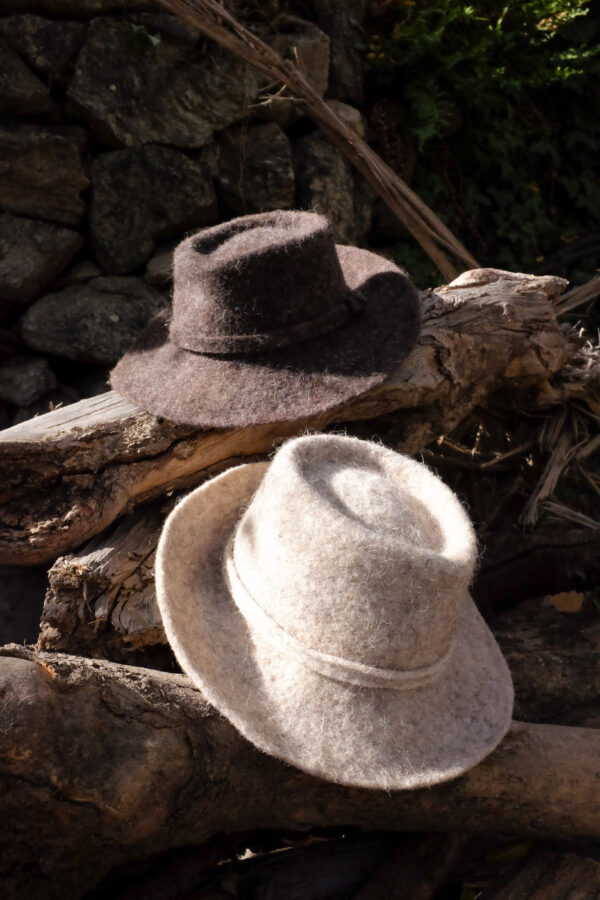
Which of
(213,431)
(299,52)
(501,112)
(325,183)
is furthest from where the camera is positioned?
(501,112)

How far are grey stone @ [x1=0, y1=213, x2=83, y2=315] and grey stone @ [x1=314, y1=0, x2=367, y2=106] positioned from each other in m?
1.90

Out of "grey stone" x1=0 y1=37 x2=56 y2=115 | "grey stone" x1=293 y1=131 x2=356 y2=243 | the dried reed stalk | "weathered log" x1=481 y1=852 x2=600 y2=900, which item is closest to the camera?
"weathered log" x1=481 y1=852 x2=600 y2=900

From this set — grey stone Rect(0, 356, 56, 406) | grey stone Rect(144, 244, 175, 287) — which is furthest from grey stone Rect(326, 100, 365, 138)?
grey stone Rect(0, 356, 56, 406)

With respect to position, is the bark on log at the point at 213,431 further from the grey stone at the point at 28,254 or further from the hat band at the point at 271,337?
the grey stone at the point at 28,254

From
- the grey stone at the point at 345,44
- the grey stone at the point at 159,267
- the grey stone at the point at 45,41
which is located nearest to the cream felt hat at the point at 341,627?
the grey stone at the point at 159,267

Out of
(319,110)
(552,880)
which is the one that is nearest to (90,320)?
(319,110)

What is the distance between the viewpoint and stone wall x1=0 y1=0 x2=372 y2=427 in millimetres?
3932

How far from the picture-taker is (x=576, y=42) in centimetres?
516

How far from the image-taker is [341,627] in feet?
5.02

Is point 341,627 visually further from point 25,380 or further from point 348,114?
point 348,114

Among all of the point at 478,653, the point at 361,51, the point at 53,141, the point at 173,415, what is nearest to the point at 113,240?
the point at 53,141

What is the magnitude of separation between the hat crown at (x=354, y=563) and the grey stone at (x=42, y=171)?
2.97m

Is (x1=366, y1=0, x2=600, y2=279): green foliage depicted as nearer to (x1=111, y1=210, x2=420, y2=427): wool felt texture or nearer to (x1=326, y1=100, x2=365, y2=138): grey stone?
(x1=326, y1=100, x2=365, y2=138): grey stone

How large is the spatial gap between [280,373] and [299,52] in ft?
9.74
